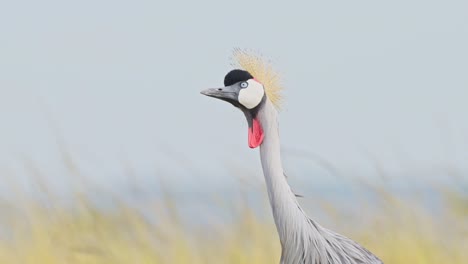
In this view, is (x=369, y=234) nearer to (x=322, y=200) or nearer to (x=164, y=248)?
(x=322, y=200)

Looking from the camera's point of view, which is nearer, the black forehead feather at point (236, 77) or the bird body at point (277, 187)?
the bird body at point (277, 187)

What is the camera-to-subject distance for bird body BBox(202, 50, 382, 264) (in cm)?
543

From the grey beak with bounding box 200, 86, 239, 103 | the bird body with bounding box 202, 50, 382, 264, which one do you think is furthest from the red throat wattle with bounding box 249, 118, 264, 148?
the grey beak with bounding box 200, 86, 239, 103

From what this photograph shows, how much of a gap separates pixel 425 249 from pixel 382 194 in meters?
0.51

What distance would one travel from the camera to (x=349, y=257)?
5770mm

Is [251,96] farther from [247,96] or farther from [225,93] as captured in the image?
[225,93]

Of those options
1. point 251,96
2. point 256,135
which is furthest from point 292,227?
point 251,96

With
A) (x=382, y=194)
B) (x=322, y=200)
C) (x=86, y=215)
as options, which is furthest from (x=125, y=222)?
(x=382, y=194)

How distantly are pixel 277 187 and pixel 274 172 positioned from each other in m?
0.09

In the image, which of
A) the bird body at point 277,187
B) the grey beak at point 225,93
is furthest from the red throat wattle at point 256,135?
the grey beak at point 225,93

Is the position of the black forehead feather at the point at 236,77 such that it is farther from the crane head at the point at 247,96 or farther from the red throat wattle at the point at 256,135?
the red throat wattle at the point at 256,135

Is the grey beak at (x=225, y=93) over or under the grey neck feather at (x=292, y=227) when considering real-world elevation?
over

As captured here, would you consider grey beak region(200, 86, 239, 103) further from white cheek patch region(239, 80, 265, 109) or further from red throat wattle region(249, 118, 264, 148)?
red throat wattle region(249, 118, 264, 148)

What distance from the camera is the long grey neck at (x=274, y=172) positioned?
213 inches
